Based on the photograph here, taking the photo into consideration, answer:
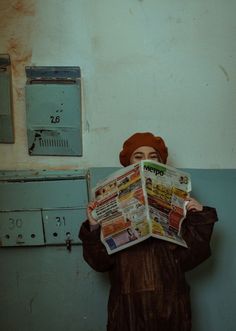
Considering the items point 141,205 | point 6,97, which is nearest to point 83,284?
point 141,205

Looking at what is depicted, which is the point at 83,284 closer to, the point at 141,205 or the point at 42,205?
the point at 42,205

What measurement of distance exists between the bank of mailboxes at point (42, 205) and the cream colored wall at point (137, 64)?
6cm

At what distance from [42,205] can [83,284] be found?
0.98 ft

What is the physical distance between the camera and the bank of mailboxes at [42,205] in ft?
4.42

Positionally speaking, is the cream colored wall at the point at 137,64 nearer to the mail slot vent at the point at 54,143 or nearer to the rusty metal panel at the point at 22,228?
the mail slot vent at the point at 54,143

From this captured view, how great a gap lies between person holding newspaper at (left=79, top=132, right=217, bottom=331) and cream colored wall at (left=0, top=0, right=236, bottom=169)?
0.32 metres

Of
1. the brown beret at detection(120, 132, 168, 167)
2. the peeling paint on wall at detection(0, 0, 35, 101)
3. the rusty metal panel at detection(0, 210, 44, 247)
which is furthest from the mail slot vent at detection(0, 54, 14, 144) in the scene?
the brown beret at detection(120, 132, 168, 167)

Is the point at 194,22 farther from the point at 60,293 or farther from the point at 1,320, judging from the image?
the point at 1,320

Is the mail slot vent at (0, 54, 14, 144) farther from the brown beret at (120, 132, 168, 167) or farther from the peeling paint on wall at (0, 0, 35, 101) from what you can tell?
the brown beret at (120, 132, 168, 167)

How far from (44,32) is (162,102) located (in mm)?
436

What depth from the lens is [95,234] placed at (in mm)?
1108

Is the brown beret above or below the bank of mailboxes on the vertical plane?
above

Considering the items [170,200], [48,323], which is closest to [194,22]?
[170,200]

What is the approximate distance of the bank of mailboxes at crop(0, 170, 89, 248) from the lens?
135 centimetres
